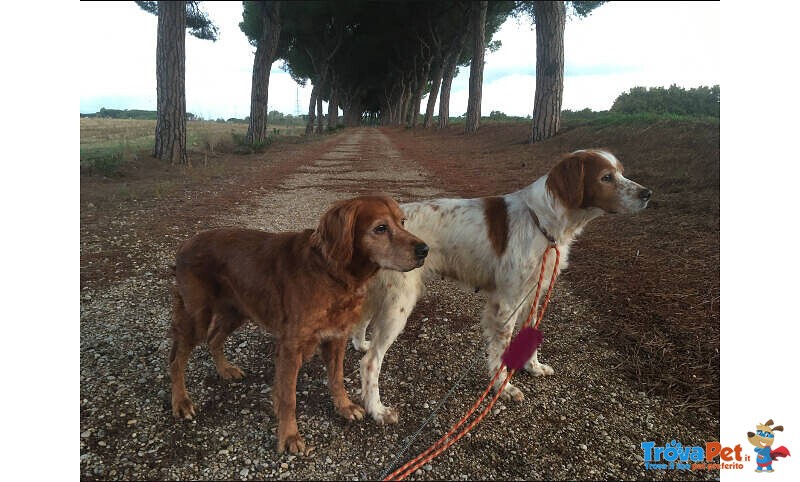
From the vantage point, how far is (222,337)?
3.18 meters

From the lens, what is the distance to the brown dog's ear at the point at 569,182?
324cm

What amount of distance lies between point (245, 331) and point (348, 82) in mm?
53363

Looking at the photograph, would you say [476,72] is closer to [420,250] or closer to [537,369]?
[537,369]

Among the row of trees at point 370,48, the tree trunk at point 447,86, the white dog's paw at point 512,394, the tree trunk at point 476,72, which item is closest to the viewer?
the white dog's paw at point 512,394

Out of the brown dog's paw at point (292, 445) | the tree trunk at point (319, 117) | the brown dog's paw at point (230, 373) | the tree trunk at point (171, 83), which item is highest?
the tree trunk at point (319, 117)

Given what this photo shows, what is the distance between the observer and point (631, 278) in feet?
15.9

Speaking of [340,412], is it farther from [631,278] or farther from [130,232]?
→ [130,232]

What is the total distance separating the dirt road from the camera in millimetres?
2445

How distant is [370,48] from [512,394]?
4242cm

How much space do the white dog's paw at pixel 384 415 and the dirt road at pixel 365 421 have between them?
5 centimetres

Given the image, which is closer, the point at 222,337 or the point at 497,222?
the point at 222,337

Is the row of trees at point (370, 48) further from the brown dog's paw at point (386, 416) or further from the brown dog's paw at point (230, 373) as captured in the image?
the brown dog's paw at point (386, 416)

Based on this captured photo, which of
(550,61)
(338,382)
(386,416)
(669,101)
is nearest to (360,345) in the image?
(338,382)

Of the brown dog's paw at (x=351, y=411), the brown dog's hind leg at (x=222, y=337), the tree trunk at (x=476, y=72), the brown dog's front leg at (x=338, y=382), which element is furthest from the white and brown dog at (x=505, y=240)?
the tree trunk at (x=476, y=72)
